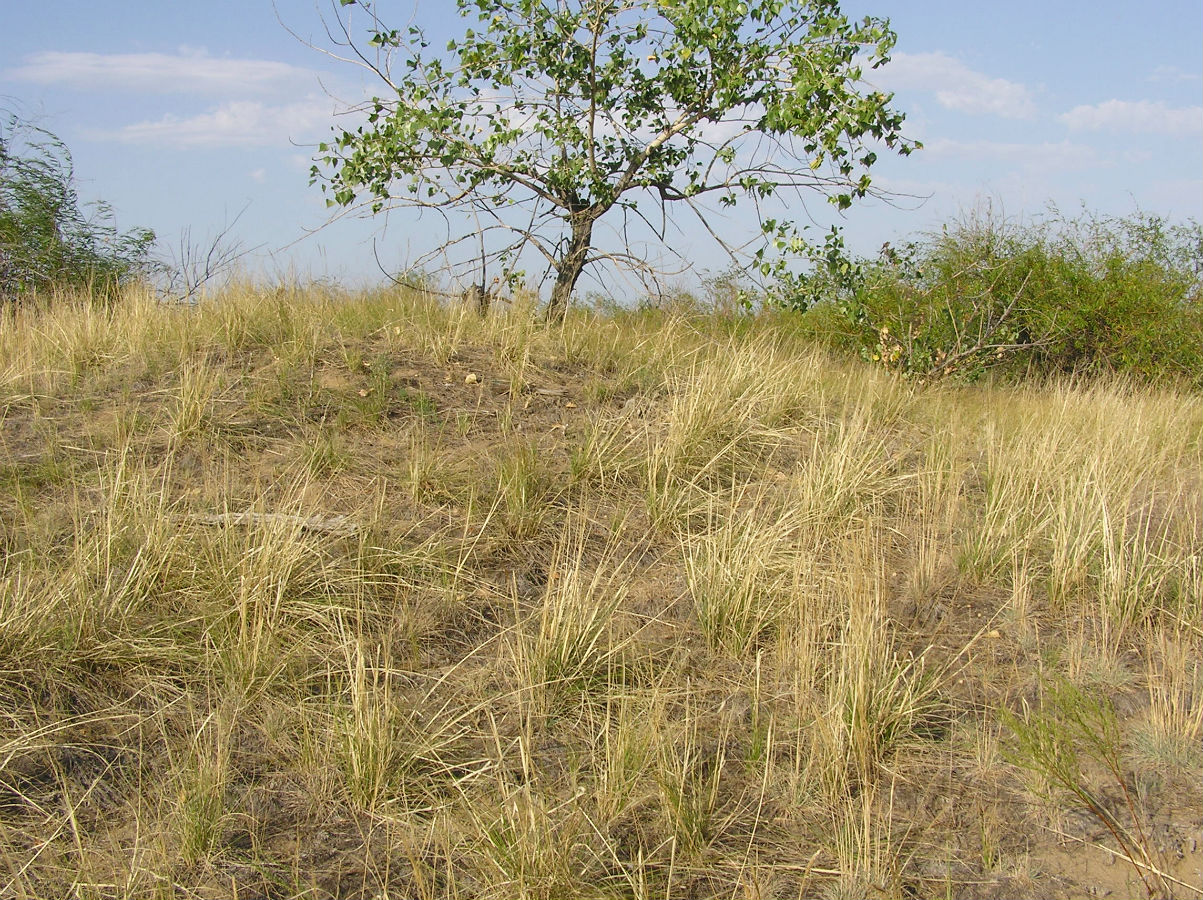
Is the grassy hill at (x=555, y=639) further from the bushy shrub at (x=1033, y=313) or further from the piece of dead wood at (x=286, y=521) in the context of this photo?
the bushy shrub at (x=1033, y=313)

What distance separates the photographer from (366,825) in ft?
9.12

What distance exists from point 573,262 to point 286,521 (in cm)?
434

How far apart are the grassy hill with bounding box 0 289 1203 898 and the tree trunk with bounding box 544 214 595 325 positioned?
163 cm

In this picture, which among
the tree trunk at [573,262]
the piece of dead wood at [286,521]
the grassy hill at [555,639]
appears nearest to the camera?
the grassy hill at [555,639]

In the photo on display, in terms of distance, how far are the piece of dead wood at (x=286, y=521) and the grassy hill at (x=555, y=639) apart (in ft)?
0.12

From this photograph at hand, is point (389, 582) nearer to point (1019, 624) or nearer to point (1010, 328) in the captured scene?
point (1019, 624)

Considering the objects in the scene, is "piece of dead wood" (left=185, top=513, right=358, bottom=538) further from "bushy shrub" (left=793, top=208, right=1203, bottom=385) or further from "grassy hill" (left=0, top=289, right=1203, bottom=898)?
"bushy shrub" (left=793, top=208, right=1203, bottom=385)

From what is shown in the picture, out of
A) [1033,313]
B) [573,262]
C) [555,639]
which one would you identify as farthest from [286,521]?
[1033,313]

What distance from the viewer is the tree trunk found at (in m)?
7.65

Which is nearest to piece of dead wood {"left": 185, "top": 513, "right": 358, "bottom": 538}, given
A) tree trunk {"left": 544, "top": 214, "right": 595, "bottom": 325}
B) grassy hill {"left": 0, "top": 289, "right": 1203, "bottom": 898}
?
grassy hill {"left": 0, "top": 289, "right": 1203, "bottom": 898}

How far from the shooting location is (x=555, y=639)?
3414 mm

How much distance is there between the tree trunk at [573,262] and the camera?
7652 millimetres

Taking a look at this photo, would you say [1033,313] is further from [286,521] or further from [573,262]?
[286,521]

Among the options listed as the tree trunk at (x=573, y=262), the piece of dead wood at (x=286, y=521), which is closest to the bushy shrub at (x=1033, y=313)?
the tree trunk at (x=573, y=262)
